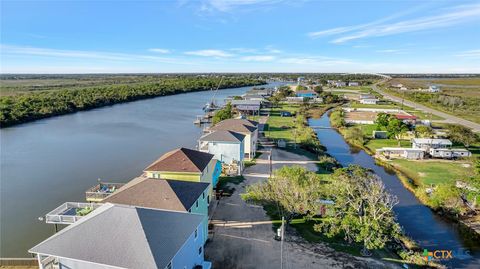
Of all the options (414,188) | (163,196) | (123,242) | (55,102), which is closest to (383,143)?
(414,188)

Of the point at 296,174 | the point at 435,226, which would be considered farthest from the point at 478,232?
the point at 296,174

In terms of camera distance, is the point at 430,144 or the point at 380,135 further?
the point at 380,135

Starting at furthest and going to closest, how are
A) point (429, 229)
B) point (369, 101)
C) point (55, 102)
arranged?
1. point (369, 101)
2. point (55, 102)
3. point (429, 229)

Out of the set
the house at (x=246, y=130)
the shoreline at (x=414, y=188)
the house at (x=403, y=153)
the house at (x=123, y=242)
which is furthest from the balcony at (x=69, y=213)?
the house at (x=403, y=153)

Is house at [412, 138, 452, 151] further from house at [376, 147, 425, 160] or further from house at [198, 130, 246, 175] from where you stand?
house at [198, 130, 246, 175]

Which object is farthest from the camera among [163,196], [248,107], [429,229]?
[248,107]

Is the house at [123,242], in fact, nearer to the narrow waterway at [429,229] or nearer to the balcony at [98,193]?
the balcony at [98,193]

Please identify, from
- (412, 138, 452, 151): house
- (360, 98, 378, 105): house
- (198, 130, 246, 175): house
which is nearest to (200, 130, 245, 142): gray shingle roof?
(198, 130, 246, 175): house

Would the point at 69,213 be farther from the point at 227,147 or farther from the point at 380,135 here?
the point at 380,135
